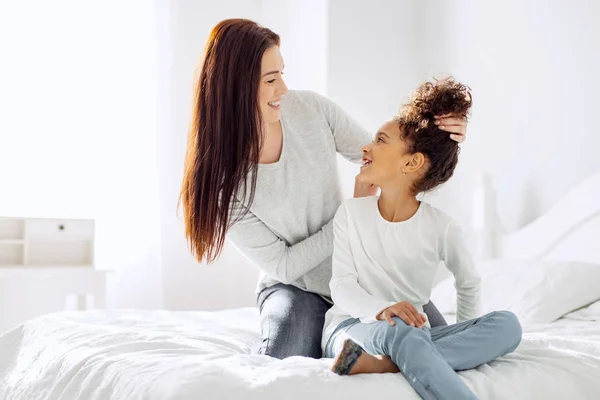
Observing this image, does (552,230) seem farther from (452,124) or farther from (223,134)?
(223,134)

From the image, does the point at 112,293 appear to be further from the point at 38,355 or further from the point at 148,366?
the point at 148,366

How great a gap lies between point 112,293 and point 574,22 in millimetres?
2300

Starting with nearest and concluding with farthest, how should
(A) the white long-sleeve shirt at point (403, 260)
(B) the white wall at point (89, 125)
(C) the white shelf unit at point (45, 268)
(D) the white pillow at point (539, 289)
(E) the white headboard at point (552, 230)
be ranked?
(A) the white long-sleeve shirt at point (403, 260) < (D) the white pillow at point (539, 289) < (E) the white headboard at point (552, 230) < (C) the white shelf unit at point (45, 268) < (B) the white wall at point (89, 125)

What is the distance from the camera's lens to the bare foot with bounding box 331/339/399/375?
1.18 meters

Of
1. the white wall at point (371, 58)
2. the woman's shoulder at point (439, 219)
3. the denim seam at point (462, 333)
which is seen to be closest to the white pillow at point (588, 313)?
the woman's shoulder at point (439, 219)

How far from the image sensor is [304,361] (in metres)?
1.27

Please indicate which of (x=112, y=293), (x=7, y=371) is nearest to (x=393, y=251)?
(x=7, y=371)

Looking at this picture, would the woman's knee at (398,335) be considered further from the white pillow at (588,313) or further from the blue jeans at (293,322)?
the white pillow at (588,313)

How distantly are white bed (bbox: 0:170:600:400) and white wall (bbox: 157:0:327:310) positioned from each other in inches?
48.8

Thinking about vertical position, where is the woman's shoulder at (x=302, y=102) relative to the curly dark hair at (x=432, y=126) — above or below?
above

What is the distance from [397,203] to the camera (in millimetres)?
1625

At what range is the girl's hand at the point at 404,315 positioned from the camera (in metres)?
1.28

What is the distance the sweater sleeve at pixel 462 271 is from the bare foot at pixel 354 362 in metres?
0.42

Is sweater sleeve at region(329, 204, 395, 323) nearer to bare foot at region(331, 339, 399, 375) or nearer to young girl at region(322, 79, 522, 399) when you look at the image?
young girl at region(322, 79, 522, 399)
